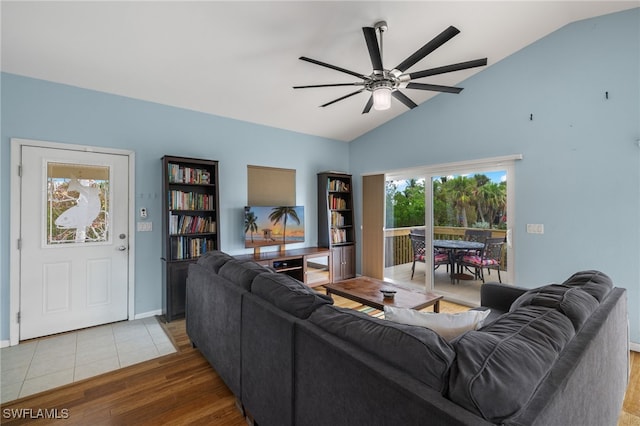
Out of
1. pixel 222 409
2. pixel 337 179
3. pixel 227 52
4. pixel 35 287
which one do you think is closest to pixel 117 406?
pixel 222 409

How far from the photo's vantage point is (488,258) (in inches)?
148

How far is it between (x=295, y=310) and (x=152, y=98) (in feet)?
10.8

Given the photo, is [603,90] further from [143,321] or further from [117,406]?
[143,321]

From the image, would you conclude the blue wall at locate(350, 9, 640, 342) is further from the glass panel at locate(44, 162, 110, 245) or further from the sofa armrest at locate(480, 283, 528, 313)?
the glass panel at locate(44, 162, 110, 245)

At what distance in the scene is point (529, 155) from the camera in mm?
3318

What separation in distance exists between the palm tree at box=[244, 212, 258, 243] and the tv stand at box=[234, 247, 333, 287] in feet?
1.28

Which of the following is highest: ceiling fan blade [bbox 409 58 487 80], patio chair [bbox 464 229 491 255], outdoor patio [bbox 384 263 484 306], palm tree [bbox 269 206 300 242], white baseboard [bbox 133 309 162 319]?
ceiling fan blade [bbox 409 58 487 80]

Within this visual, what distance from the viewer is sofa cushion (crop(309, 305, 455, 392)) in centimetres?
89

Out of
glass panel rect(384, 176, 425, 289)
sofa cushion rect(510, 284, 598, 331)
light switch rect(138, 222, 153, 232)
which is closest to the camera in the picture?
sofa cushion rect(510, 284, 598, 331)

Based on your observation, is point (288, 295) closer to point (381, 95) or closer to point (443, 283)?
point (381, 95)

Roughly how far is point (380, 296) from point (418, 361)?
2020 mm

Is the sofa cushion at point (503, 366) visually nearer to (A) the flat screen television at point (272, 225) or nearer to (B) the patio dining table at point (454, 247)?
(B) the patio dining table at point (454, 247)

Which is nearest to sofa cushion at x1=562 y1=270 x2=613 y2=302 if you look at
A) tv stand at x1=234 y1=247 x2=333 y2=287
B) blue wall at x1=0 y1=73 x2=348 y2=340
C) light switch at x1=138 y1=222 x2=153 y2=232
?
tv stand at x1=234 y1=247 x2=333 y2=287

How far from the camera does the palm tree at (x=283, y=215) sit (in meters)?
4.36
